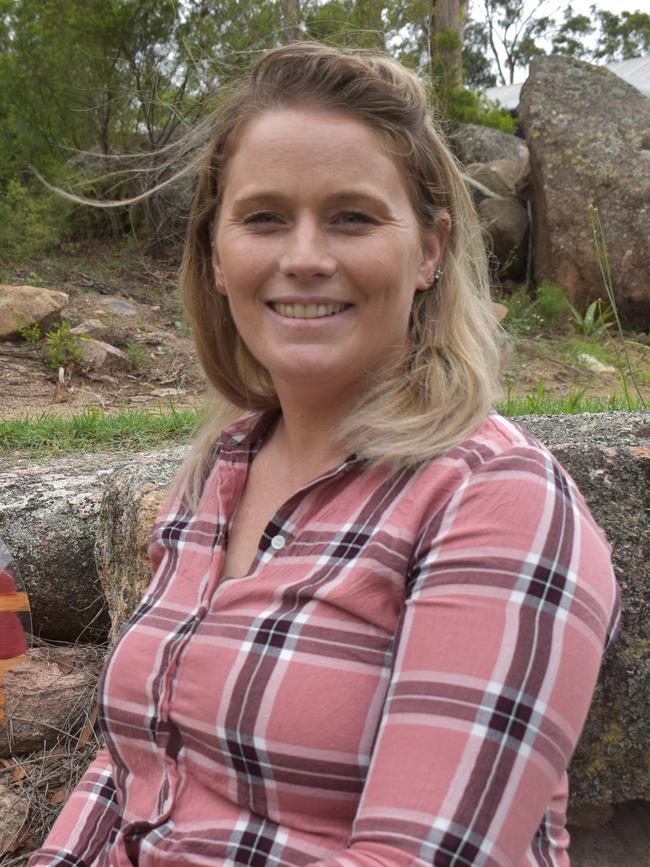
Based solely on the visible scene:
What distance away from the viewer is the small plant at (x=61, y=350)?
655cm

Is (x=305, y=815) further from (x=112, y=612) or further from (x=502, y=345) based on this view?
(x=112, y=612)

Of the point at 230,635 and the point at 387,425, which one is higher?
the point at 387,425

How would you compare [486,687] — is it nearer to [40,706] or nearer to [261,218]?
[261,218]

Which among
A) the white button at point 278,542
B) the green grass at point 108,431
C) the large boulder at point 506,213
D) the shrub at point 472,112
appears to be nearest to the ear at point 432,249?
the white button at point 278,542

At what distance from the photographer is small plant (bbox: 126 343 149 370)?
697cm

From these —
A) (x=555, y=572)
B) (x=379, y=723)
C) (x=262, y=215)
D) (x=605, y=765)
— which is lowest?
(x=605, y=765)

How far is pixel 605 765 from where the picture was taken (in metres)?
1.87

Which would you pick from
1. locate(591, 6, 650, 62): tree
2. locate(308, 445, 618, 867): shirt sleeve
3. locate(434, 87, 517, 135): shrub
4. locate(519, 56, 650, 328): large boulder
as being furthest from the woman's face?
locate(591, 6, 650, 62): tree

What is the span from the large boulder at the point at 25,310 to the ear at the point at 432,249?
593 cm

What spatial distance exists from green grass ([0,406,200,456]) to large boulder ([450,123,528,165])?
21.5 feet

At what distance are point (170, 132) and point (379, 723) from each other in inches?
375

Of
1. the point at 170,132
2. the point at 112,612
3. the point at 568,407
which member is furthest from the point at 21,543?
the point at 170,132

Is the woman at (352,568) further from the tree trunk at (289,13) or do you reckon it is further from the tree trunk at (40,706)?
the tree trunk at (289,13)

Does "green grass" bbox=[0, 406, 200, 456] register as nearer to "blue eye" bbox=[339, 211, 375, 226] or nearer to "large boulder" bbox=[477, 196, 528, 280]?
"blue eye" bbox=[339, 211, 375, 226]
